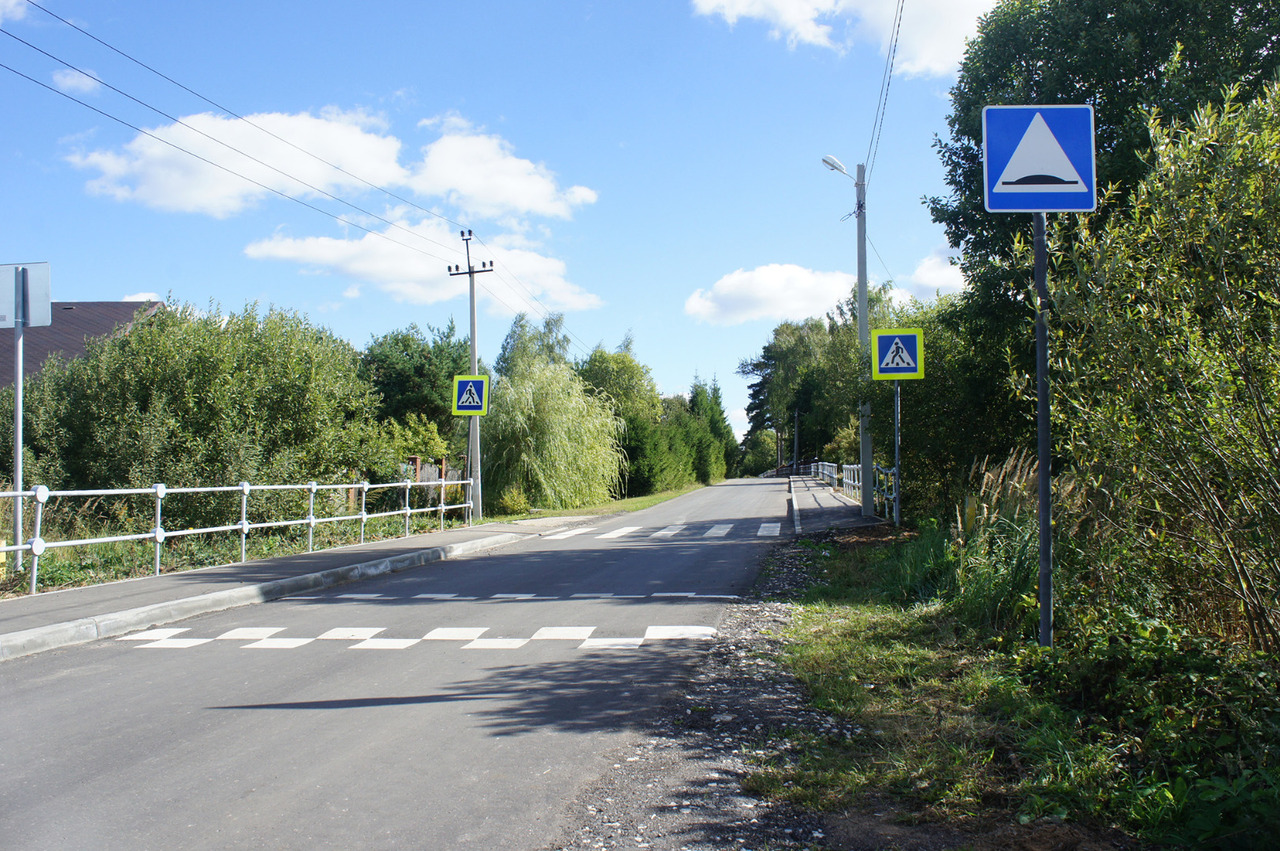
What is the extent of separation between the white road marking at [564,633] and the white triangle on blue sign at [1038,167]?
477cm

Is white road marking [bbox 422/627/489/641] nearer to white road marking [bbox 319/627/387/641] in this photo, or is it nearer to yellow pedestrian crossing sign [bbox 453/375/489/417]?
white road marking [bbox 319/627/387/641]

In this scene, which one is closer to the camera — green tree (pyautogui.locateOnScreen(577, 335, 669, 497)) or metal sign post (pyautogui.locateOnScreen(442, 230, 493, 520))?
metal sign post (pyautogui.locateOnScreen(442, 230, 493, 520))

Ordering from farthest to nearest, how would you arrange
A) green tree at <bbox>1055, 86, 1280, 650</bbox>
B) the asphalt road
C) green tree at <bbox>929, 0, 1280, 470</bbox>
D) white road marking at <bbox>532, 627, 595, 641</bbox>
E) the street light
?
the street light, green tree at <bbox>929, 0, 1280, 470</bbox>, white road marking at <bbox>532, 627, 595, 641</bbox>, green tree at <bbox>1055, 86, 1280, 650</bbox>, the asphalt road

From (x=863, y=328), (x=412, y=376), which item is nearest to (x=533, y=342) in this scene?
(x=412, y=376)

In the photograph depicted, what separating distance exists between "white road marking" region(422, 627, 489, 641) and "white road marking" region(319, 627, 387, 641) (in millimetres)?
533

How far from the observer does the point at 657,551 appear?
563 inches

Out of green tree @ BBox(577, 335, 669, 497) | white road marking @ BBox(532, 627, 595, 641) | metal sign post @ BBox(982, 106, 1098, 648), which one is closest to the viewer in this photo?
metal sign post @ BBox(982, 106, 1098, 648)

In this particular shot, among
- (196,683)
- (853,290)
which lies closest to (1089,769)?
(196,683)

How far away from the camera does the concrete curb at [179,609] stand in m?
6.74

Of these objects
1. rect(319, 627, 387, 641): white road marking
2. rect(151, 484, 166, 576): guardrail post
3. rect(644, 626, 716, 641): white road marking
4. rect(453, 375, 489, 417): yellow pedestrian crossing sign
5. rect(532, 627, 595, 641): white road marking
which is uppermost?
rect(453, 375, 489, 417): yellow pedestrian crossing sign

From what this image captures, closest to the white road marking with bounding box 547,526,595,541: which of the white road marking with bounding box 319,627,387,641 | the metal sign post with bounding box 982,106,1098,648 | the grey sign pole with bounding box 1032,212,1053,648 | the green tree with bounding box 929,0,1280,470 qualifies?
the green tree with bounding box 929,0,1280,470

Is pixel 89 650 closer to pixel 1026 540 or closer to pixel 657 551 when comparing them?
pixel 1026 540

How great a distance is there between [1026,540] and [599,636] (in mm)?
3658

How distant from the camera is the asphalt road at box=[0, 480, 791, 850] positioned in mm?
3439
